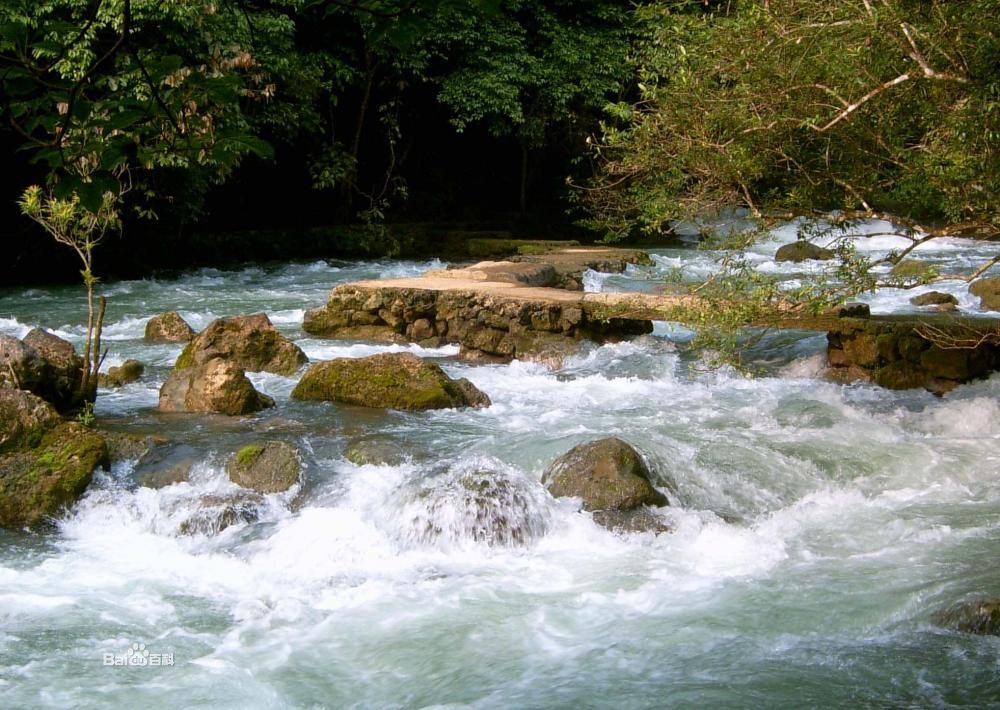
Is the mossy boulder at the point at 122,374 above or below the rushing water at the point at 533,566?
above

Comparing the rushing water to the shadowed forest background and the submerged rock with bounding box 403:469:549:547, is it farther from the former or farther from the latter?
the shadowed forest background

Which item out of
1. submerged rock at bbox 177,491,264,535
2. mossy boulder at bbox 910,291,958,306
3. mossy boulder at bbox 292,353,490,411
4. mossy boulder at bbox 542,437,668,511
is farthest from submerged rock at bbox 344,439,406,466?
mossy boulder at bbox 910,291,958,306

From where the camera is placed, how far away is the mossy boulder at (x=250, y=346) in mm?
8969

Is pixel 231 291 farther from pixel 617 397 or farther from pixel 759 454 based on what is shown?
pixel 759 454

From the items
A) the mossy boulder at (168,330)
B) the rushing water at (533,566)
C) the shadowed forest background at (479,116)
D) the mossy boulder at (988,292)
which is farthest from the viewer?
the mossy boulder at (988,292)

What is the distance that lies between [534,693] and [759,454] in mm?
3170

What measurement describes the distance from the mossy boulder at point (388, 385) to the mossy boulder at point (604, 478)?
1.70 meters

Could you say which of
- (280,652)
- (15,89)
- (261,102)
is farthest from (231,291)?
(15,89)

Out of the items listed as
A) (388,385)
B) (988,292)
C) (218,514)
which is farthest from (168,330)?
(988,292)

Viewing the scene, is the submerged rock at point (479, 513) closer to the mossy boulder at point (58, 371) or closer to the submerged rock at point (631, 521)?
the submerged rock at point (631, 521)

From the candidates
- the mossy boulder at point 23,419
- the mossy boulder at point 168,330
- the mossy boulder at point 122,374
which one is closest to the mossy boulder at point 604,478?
the mossy boulder at point 23,419

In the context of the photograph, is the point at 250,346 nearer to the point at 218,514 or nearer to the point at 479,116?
the point at 218,514

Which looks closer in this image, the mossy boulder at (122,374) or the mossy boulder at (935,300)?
the mossy boulder at (122,374)

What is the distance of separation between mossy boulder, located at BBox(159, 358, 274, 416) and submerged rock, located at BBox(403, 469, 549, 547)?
7.11 feet
